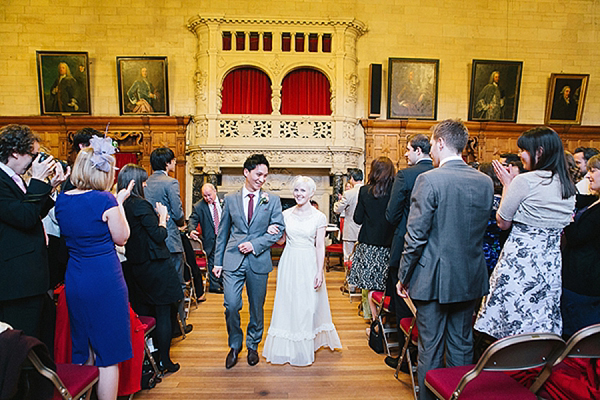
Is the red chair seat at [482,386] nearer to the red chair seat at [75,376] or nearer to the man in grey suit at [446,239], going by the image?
the man in grey suit at [446,239]

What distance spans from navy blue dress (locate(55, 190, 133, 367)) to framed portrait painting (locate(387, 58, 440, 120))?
8227 millimetres

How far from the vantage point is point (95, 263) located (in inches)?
83.0

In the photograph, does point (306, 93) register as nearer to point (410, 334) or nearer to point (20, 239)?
point (410, 334)

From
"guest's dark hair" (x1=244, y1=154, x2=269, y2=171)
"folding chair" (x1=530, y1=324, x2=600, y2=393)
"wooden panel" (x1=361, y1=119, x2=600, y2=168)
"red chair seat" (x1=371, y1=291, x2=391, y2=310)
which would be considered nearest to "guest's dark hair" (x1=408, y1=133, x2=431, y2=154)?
"guest's dark hair" (x1=244, y1=154, x2=269, y2=171)

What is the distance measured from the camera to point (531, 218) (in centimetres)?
213

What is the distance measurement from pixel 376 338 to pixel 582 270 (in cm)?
185

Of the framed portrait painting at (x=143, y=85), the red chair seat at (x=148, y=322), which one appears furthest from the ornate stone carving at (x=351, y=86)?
the red chair seat at (x=148, y=322)

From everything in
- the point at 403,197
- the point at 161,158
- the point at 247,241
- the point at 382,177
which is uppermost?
the point at 161,158

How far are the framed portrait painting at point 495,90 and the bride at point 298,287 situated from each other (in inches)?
309

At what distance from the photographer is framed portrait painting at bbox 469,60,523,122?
29.9 feet

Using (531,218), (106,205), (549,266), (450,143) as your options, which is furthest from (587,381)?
(106,205)

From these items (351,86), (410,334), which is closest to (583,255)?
(410,334)

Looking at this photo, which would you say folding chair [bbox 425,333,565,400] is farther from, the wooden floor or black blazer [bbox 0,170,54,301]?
black blazer [bbox 0,170,54,301]

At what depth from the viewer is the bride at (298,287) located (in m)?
3.15
